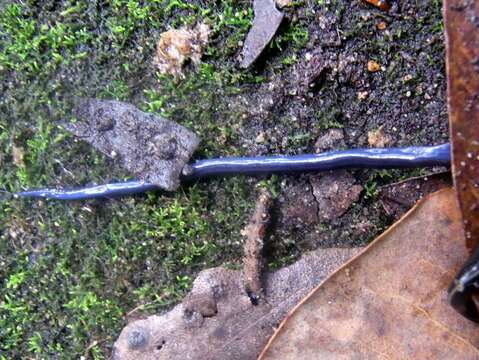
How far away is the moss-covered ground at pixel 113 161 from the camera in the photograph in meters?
2.71

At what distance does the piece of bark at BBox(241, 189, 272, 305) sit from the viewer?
2586 millimetres

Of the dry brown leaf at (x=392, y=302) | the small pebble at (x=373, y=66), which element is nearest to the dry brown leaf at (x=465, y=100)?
the dry brown leaf at (x=392, y=302)

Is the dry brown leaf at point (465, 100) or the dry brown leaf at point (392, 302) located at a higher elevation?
the dry brown leaf at point (465, 100)

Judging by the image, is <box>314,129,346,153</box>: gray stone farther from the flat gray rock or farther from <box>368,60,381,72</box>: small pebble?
the flat gray rock

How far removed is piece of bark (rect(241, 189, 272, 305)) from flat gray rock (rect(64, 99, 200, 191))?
1.27 feet

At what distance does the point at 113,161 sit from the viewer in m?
2.81

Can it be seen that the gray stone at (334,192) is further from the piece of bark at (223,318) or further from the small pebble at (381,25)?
the small pebble at (381,25)

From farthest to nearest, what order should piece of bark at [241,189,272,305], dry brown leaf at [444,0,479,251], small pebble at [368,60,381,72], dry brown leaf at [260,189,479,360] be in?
small pebble at [368,60,381,72], piece of bark at [241,189,272,305], dry brown leaf at [260,189,479,360], dry brown leaf at [444,0,479,251]

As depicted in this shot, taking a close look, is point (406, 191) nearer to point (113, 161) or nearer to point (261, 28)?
point (261, 28)

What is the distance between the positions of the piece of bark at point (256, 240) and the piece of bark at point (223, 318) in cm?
4

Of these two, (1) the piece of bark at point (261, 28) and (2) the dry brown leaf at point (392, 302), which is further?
(1) the piece of bark at point (261, 28)

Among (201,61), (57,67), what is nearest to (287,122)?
(201,61)

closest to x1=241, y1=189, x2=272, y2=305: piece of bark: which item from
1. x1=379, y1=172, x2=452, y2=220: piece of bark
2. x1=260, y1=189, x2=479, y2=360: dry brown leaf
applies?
x1=260, y1=189, x2=479, y2=360: dry brown leaf

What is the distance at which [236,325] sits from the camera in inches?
97.4
